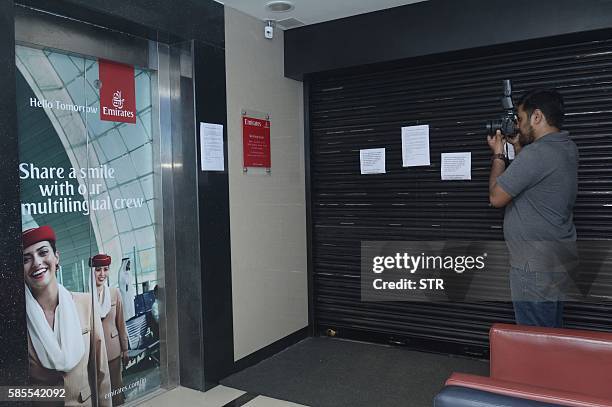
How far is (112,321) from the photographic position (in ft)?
9.52

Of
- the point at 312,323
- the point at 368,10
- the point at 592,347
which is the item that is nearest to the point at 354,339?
the point at 312,323

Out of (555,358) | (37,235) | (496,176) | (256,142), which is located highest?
(256,142)

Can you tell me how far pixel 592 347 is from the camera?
2090 mm

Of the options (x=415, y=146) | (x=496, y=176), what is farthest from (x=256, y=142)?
(x=496, y=176)

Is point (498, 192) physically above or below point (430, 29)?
below

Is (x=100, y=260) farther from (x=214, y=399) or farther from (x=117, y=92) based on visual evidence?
(x=214, y=399)

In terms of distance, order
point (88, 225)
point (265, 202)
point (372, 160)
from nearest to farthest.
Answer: point (88, 225)
point (265, 202)
point (372, 160)

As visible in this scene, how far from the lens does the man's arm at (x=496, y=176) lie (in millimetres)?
2672

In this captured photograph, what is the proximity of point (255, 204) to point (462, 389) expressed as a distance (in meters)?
2.39

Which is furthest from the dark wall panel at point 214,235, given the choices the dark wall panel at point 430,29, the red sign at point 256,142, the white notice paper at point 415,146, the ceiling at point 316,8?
the white notice paper at point 415,146

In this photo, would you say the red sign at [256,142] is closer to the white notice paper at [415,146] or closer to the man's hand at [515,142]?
the white notice paper at [415,146]

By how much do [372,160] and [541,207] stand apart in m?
1.56

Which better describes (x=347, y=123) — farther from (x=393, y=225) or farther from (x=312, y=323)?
(x=312, y=323)

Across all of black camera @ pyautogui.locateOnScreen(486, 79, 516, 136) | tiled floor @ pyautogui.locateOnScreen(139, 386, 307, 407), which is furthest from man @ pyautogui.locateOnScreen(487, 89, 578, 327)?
tiled floor @ pyautogui.locateOnScreen(139, 386, 307, 407)
